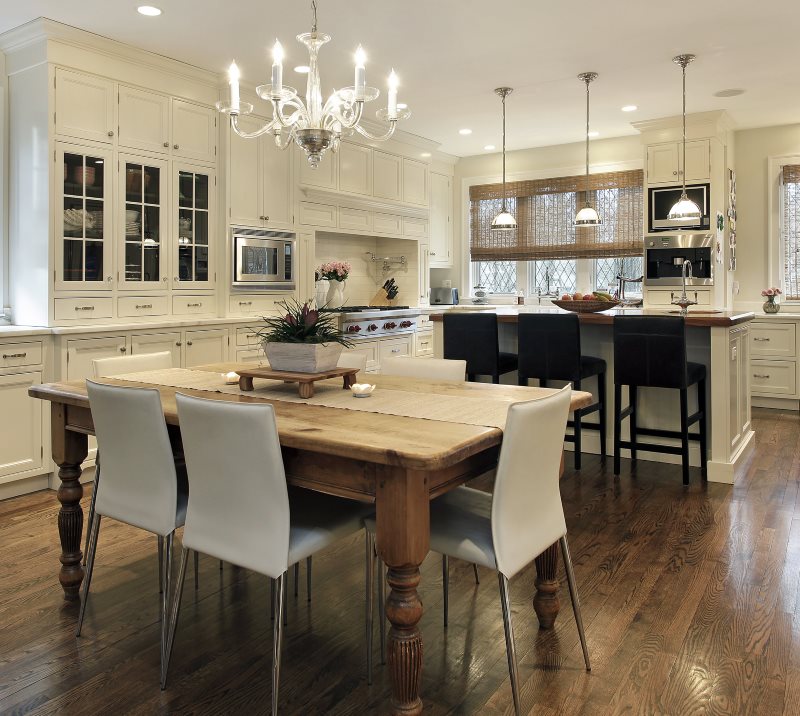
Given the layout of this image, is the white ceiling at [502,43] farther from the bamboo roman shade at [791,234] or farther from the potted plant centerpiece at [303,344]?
the potted plant centerpiece at [303,344]

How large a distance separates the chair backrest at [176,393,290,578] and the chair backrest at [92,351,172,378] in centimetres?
118

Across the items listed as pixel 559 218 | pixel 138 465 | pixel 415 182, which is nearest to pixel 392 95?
pixel 138 465

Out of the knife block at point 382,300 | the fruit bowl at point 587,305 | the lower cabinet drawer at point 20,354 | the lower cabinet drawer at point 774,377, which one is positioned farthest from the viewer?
the knife block at point 382,300

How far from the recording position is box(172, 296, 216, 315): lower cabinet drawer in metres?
4.65

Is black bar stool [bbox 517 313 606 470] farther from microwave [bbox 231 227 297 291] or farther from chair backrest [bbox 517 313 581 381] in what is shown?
microwave [bbox 231 227 297 291]

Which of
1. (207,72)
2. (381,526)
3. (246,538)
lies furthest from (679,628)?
(207,72)

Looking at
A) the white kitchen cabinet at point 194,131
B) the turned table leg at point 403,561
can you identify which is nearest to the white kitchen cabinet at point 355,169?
the white kitchen cabinet at point 194,131

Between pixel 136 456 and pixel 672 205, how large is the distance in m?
5.68

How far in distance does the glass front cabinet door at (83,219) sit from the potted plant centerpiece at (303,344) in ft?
7.06

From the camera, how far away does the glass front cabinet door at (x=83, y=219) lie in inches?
156

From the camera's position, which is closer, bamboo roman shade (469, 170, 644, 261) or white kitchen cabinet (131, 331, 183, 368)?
white kitchen cabinet (131, 331, 183, 368)

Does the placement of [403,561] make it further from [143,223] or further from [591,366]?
[143,223]

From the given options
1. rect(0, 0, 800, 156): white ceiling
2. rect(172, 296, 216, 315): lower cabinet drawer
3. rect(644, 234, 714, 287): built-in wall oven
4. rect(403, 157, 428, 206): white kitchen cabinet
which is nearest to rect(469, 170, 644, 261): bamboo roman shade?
rect(644, 234, 714, 287): built-in wall oven

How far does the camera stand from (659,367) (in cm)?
395
